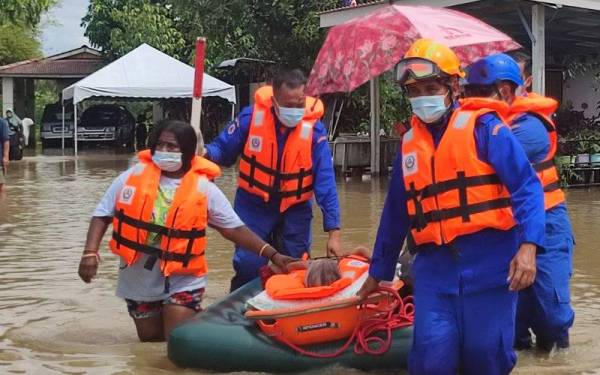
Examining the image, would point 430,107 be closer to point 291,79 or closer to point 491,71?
point 491,71

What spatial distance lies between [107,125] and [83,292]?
24.7 metres

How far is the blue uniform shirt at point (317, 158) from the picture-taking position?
599 cm

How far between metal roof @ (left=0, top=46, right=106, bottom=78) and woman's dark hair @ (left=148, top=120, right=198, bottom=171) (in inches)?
1248

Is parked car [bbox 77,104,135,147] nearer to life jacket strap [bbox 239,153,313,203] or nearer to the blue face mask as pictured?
life jacket strap [bbox 239,153,313,203]

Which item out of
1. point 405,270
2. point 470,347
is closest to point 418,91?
point 470,347

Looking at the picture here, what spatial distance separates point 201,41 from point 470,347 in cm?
306

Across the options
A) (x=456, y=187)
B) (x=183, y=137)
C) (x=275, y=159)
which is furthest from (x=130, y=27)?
(x=456, y=187)

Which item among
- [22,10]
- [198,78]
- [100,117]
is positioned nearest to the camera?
[198,78]

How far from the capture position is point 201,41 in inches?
240

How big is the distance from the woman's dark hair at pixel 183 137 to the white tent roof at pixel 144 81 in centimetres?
1777

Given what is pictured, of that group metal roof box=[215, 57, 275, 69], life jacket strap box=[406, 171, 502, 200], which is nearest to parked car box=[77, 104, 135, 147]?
metal roof box=[215, 57, 275, 69]

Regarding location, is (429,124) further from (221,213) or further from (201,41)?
(201,41)

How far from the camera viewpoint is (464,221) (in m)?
3.78

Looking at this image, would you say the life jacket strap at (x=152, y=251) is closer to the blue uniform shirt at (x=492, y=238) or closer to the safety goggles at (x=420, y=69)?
the blue uniform shirt at (x=492, y=238)
